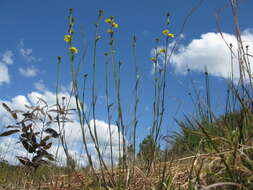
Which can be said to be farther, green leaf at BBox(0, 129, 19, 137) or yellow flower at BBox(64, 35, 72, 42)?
green leaf at BBox(0, 129, 19, 137)

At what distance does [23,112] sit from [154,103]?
128 cm

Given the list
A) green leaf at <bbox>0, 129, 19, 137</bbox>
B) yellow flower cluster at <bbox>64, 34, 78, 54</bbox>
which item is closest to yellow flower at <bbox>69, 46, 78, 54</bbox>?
yellow flower cluster at <bbox>64, 34, 78, 54</bbox>

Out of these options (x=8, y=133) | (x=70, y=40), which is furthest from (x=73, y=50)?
(x=8, y=133)

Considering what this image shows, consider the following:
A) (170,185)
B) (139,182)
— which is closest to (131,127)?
(139,182)

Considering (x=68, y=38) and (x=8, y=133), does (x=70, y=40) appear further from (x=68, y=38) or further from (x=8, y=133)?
(x=8, y=133)

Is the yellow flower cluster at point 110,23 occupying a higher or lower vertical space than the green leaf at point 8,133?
higher

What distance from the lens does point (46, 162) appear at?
2697 millimetres

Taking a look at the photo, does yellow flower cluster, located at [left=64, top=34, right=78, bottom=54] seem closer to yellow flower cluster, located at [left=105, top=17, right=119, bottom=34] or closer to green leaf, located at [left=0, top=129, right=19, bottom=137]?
yellow flower cluster, located at [left=105, top=17, right=119, bottom=34]

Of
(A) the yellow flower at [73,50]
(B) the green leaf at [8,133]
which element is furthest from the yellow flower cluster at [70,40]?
(B) the green leaf at [8,133]

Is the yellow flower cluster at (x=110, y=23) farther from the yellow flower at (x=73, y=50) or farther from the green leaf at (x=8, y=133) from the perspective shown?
the green leaf at (x=8, y=133)

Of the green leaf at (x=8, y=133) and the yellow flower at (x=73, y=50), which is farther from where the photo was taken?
the green leaf at (x=8, y=133)

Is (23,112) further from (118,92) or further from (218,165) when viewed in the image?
(218,165)

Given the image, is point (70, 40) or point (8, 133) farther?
point (8, 133)

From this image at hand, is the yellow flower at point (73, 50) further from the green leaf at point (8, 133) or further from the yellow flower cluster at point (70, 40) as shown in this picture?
the green leaf at point (8, 133)
